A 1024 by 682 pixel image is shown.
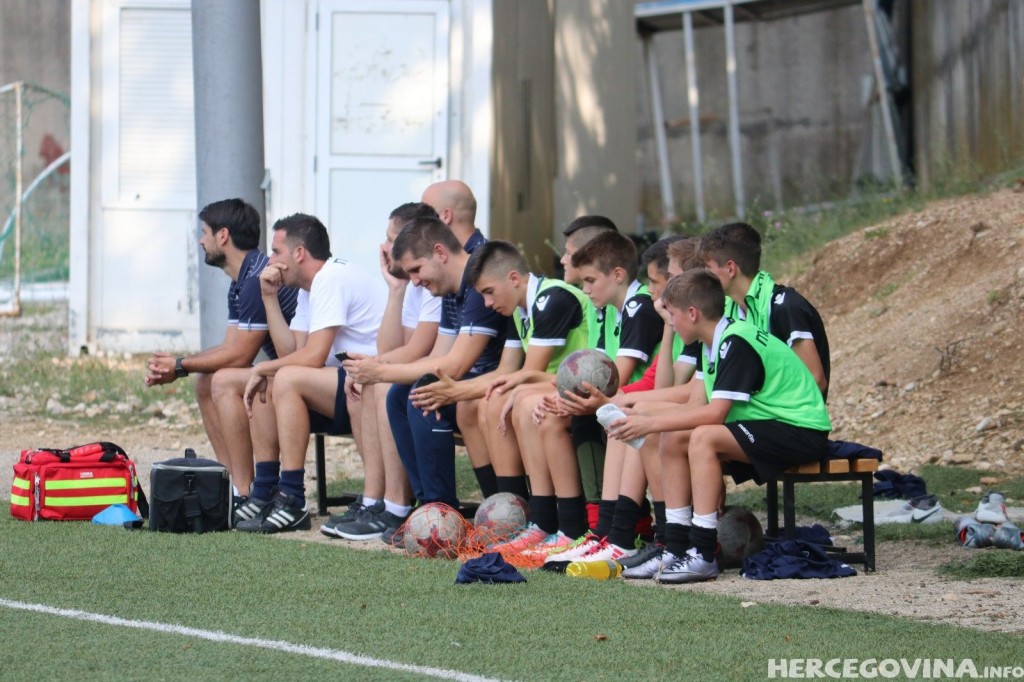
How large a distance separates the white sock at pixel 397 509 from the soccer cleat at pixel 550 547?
1009 mm

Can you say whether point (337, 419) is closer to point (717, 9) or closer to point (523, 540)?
point (523, 540)

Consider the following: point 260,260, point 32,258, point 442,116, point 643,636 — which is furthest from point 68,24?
point 643,636

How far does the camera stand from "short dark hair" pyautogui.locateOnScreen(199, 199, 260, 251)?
27.5ft

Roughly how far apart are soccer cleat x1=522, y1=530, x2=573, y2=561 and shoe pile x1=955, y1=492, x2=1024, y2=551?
178cm

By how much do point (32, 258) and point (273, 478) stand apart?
13280mm

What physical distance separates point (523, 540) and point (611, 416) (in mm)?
832

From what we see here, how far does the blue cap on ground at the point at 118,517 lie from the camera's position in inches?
298

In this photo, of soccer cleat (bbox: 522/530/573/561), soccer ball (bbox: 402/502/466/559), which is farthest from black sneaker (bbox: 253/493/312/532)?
soccer cleat (bbox: 522/530/573/561)

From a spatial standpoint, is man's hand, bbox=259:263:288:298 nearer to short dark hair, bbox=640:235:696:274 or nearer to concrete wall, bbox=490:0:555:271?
short dark hair, bbox=640:235:696:274

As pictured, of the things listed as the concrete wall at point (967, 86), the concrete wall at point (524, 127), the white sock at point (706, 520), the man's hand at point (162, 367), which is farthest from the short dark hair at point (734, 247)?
the concrete wall at point (524, 127)

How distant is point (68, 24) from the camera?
85.4ft

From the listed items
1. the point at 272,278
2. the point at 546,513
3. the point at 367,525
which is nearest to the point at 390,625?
the point at 546,513

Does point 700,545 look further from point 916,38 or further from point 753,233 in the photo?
point 916,38

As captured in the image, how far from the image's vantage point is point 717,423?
621 cm
